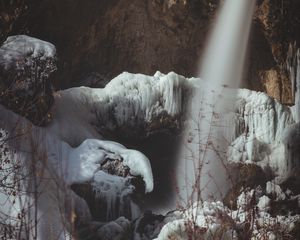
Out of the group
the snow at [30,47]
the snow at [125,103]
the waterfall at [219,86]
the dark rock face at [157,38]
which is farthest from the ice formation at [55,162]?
the dark rock face at [157,38]

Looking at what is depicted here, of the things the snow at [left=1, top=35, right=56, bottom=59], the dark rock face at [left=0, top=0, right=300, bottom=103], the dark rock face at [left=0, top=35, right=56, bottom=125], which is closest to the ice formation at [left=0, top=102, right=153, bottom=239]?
the dark rock face at [left=0, top=35, right=56, bottom=125]

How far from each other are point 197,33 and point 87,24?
2.56 meters

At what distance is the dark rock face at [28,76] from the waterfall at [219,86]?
3.13 m

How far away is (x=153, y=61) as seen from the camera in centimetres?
1315

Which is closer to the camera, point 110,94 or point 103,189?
point 103,189

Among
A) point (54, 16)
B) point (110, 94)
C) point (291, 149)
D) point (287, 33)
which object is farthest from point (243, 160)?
point (54, 16)

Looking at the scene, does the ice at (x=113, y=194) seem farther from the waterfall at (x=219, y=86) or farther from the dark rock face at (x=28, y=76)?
the waterfall at (x=219, y=86)

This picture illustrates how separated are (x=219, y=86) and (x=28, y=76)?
4.59 m

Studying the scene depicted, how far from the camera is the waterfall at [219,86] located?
1140cm

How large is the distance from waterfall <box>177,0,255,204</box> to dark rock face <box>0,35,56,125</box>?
3.13 m

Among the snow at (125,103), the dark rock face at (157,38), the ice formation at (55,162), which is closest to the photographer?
the ice formation at (55,162)

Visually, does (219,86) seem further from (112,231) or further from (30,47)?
(112,231)

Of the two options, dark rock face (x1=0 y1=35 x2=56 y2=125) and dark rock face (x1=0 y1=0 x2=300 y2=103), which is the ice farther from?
dark rock face (x1=0 y1=0 x2=300 y2=103)

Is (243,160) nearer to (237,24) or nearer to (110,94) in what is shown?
(110,94)
